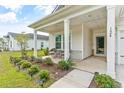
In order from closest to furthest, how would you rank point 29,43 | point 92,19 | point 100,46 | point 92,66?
1. point 92,66
2. point 92,19
3. point 100,46
4. point 29,43

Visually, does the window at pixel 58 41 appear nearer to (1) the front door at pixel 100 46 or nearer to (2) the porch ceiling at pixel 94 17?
(1) the front door at pixel 100 46

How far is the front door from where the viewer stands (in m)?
12.4

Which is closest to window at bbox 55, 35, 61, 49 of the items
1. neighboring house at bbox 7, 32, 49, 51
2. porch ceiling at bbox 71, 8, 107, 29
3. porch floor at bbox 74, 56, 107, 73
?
porch ceiling at bbox 71, 8, 107, 29

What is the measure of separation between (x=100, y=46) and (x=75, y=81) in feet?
26.3

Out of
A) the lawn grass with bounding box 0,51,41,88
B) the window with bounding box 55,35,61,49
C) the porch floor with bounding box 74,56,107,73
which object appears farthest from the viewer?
the window with bounding box 55,35,61,49

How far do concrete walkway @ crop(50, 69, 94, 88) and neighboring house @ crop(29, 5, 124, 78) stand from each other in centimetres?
104

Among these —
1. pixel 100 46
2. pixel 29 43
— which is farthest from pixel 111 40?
pixel 29 43

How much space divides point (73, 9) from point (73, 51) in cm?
475

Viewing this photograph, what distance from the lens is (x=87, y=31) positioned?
11578 millimetres

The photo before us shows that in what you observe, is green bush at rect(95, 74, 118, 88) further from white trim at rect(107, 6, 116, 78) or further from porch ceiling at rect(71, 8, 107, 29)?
porch ceiling at rect(71, 8, 107, 29)

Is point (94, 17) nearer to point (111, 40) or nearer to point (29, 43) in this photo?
point (111, 40)
